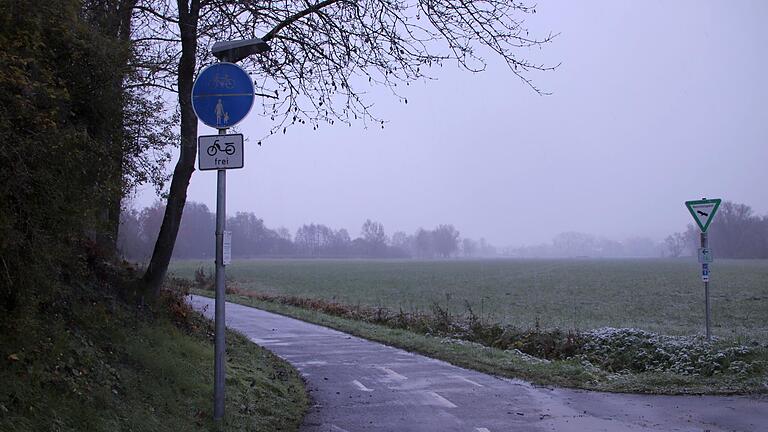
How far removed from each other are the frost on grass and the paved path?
5.88ft

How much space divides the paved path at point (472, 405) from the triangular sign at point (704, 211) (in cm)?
461

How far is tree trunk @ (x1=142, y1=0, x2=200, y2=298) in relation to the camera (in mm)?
8586

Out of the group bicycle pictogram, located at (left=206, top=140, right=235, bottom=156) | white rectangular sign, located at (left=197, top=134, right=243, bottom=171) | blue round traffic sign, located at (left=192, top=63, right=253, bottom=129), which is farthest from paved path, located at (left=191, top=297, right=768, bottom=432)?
blue round traffic sign, located at (left=192, top=63, right=253, bottom=129)

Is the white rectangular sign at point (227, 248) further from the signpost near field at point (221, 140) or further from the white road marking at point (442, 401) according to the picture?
the white road marking at point (442, 401)

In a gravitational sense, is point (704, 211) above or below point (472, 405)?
above

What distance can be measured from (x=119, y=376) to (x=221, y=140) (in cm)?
236

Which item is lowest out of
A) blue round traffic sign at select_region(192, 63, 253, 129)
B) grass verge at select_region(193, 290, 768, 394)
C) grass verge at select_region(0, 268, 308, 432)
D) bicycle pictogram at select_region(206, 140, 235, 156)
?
grass verge at select_region(193, 290, 768, 394)

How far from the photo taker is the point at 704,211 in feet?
40.4

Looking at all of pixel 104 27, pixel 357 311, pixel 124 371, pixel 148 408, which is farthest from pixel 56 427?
pixel 357 311

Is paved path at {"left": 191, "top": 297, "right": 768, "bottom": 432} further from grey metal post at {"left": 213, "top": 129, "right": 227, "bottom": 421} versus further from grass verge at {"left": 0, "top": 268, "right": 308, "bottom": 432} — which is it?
grey metal post at {"left": 213, "top": 129, "right": 227, "bottom": 421}

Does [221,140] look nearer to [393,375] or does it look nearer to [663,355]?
[393,375]

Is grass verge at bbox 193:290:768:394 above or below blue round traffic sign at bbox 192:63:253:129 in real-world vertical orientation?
below

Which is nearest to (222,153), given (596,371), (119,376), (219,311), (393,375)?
(219,311)

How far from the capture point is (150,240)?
64.8ft
